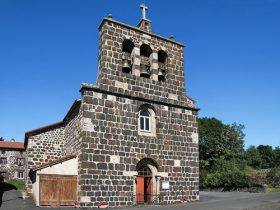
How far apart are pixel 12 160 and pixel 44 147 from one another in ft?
130

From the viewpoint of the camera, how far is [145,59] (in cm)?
2253

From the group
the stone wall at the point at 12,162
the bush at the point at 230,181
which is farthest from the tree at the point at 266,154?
the stone wall at the point at 12,162

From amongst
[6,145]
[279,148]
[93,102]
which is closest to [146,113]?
[93,102]

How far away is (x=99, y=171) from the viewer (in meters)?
19.0

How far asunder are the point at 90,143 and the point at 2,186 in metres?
9.97

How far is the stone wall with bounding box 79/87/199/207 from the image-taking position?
62.0ft

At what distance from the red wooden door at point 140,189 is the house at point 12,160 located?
4501 cm

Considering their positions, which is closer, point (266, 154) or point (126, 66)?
point (126, 66)

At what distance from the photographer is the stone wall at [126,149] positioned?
18.9 meters

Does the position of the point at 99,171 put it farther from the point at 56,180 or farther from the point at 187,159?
the point at 187,159

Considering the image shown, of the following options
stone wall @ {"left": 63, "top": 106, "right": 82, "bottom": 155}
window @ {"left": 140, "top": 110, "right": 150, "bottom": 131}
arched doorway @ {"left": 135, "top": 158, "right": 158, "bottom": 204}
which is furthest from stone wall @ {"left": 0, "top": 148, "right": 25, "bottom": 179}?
window @ {"left": 140, "top": 110, "right": 150, "bottom": 131}

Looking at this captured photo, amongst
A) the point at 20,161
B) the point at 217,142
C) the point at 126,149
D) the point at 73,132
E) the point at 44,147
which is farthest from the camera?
the point at 20,161

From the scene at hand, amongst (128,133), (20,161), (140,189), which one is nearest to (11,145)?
(20,161)

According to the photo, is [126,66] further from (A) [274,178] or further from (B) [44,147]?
(A) [274,178]
